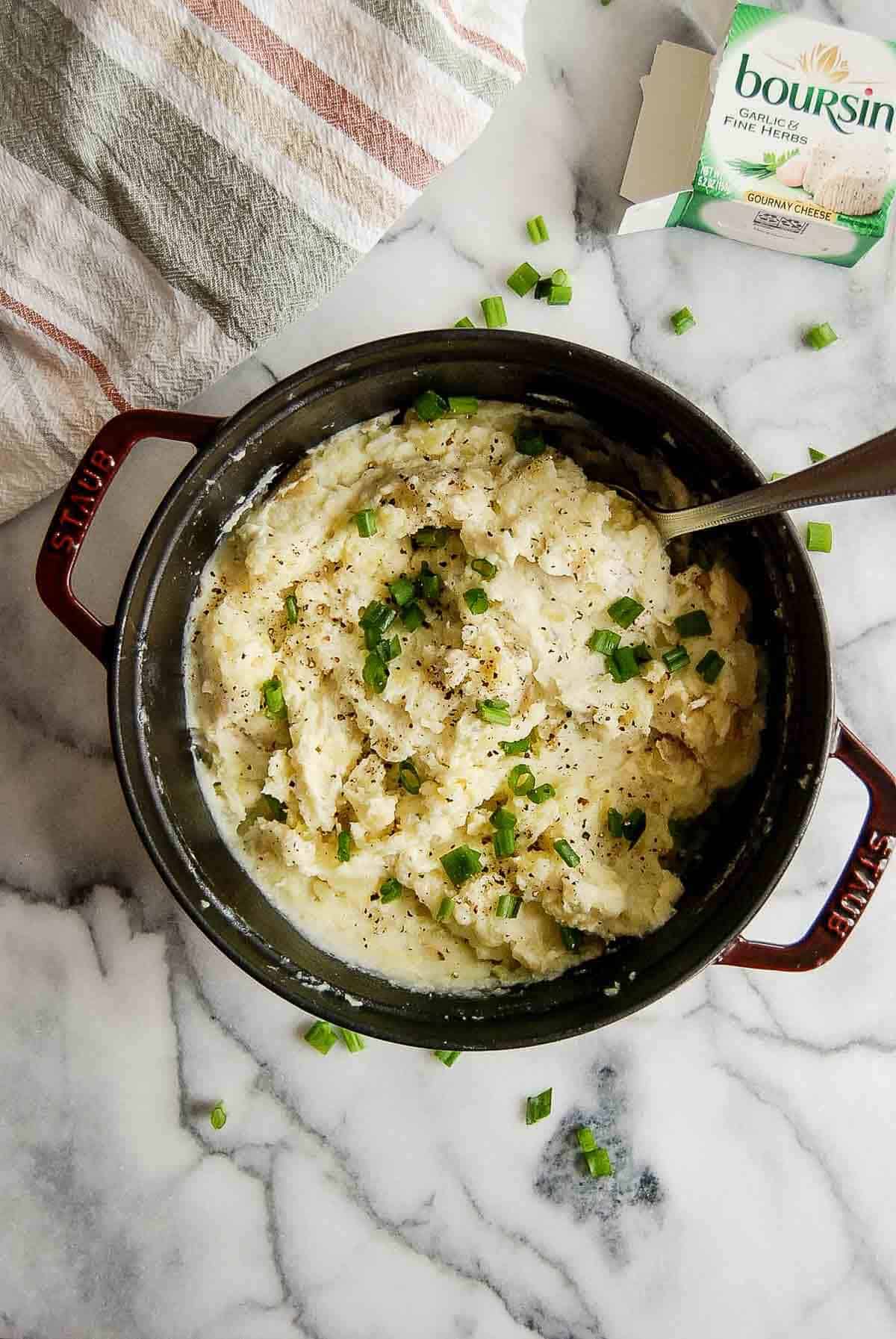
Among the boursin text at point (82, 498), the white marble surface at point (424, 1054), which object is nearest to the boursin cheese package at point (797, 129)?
the white marble surface at point (424, 1054)

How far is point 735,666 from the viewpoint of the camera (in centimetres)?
192

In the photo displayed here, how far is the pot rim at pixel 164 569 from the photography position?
1.70 metres

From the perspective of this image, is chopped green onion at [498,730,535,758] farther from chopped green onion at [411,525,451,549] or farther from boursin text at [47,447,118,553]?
boursin text at [47,447,118,553]

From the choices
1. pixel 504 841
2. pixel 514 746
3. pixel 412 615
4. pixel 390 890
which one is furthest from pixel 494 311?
pixel 390 890

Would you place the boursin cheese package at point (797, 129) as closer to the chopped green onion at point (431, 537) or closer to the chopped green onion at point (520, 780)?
the chopped green onion at point (431, 537)

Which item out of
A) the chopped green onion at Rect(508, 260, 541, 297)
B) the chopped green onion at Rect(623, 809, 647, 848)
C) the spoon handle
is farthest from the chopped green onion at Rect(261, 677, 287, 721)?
the chopped green onion at Rect(508, 260, 541, 297)

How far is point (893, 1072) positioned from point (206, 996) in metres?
1.34

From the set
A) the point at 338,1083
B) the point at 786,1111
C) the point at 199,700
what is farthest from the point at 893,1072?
the point at 199,700

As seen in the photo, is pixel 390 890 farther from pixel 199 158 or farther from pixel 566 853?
pixel 199 158

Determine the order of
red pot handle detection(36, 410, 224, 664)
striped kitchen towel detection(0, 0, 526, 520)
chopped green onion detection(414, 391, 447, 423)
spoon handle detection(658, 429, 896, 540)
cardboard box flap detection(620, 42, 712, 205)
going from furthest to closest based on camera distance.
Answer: cardboard box flap detection(620, 42, 712, 205) → chopped green onion detection(414, 391, 447, 423) → striped kitchen towel detection(0, 0, 526, 520) → red pot handle detection(36, 410, 224, 664) → spoon handle detection(658, 429, 896, 540)

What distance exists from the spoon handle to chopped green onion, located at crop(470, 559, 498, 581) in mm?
324

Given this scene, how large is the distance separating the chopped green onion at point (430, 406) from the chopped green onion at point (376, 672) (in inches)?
16.6

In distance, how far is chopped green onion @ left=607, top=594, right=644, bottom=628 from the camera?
6.02 ft

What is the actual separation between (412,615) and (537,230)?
30.5 inches
